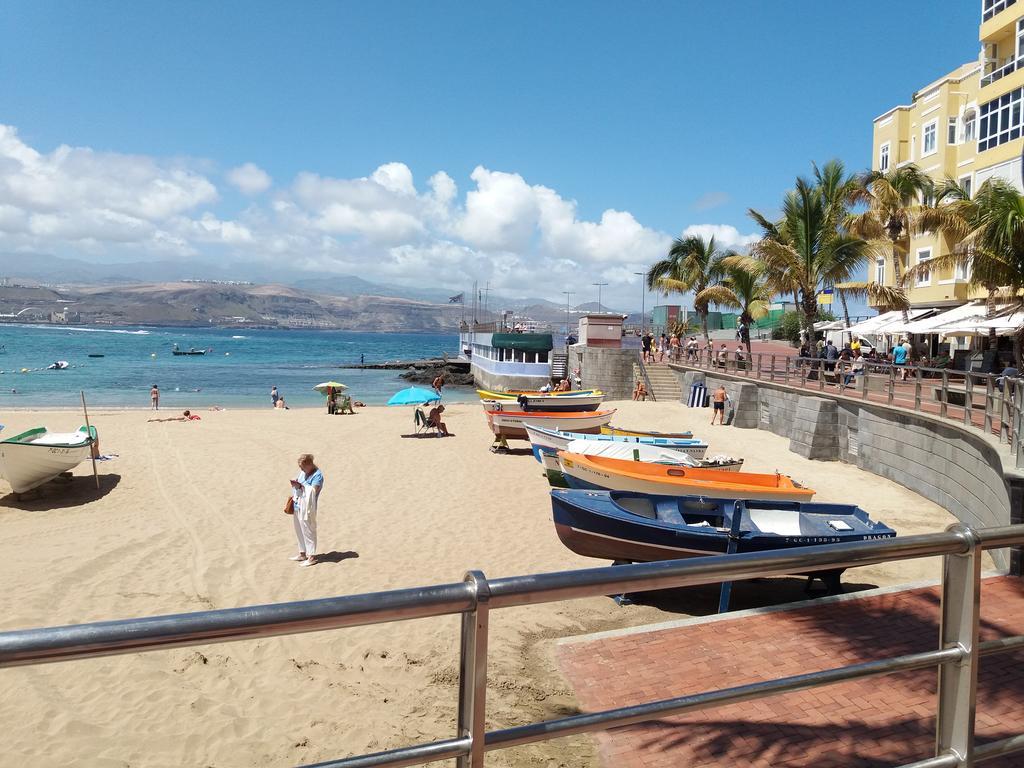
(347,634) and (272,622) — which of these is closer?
(272,622)

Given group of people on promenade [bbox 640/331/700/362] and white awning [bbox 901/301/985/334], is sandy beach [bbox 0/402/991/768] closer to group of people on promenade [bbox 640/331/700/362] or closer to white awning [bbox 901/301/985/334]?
white awning [bbox 901/301/985/334]

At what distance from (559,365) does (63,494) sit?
3242 centimetres

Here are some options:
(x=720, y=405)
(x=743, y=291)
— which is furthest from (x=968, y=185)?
(x=720, y=405)

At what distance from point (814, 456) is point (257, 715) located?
54.5ft

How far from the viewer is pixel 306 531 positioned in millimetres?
10859

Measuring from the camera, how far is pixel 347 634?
26.2 feet

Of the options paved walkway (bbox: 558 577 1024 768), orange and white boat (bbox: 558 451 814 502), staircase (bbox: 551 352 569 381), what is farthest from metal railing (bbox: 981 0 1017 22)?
paved walkway (bbox: 558 577 1024 768)

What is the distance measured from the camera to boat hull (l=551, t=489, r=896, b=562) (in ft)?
30.0

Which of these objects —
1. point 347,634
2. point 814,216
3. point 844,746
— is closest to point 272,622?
point 844,746

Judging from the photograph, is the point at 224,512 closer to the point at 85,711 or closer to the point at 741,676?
the point at 85,711

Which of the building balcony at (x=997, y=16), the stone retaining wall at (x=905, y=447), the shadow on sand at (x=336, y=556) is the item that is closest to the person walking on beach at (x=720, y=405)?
the stone retaining wall at (x=905, y=447)

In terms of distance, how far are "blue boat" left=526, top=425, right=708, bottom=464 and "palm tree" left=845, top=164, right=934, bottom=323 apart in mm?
12064

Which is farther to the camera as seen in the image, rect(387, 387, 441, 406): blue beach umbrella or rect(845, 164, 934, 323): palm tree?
rect(387, 387, 441, 406): blue beach umbrella

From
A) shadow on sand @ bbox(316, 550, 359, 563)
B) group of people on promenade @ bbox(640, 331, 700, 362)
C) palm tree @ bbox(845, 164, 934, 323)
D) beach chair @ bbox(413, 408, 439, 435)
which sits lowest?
shadow on sand @ bbox(316, 550, 359, 563)
